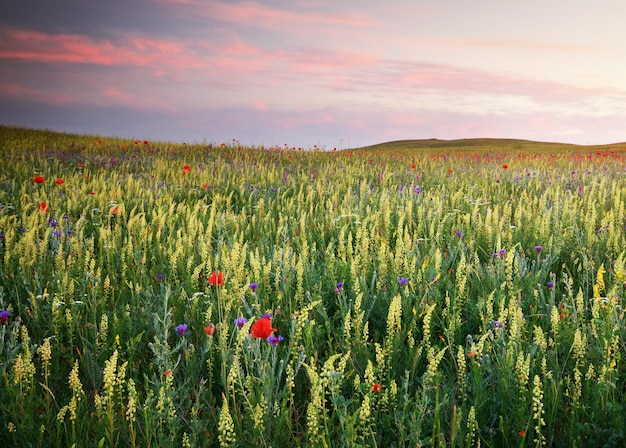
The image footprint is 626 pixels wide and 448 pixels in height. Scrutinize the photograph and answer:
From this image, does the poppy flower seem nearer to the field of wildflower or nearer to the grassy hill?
the field of wildflower

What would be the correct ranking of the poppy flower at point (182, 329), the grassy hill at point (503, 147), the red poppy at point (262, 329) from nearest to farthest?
the red poppy at point (262, 329), the poppy flower at point (182, 329), the grassy hill at point (503, 147)

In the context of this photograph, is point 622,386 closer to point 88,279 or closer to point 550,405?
point 550,405

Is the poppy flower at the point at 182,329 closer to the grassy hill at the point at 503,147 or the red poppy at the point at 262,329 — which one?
the red poppy at the point at 262,329

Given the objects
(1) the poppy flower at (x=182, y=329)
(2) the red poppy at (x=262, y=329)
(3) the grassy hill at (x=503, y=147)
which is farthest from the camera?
(3) the grassy hill at (x=503, y=147)

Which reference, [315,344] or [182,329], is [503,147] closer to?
[315,344]

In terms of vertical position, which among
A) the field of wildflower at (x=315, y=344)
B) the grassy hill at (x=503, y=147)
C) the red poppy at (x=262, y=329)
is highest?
the grassy hill at (x=503, y=147)

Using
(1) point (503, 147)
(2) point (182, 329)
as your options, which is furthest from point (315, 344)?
(1) point (503, 147)

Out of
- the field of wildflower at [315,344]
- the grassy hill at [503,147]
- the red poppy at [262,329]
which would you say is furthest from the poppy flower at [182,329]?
the grassy hill at [503,147]

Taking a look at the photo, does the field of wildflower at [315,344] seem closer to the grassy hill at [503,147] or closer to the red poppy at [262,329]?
the red poppy at [262,329]

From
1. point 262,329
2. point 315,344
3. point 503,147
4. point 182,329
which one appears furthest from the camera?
point 503,147

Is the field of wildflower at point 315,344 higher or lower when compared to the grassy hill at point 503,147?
lower

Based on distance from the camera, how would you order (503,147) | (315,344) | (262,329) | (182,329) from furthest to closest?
(503,147) < (315,344) < (182,329) < (262,329)

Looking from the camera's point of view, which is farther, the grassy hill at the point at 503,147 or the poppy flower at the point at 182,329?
the grassy hill at the point at 503,147

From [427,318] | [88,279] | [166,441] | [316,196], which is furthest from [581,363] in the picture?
[316,196]
